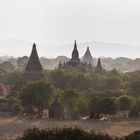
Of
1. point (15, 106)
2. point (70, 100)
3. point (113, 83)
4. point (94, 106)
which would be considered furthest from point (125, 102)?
point (113, 83)

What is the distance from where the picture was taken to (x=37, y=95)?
211 feet

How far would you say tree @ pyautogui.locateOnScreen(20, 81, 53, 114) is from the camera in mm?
63781

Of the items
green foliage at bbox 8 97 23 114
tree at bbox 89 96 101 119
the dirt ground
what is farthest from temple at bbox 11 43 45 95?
tree at bbox 89 96 101 119

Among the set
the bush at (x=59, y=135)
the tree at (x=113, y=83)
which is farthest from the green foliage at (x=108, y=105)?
the bush at (x=59, y=135)

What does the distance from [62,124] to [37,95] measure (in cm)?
980

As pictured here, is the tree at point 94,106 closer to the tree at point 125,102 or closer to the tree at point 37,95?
the tree at point 125,102

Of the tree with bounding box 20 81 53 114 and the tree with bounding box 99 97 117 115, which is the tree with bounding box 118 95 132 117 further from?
the tree with bounding box 20 81 53 114

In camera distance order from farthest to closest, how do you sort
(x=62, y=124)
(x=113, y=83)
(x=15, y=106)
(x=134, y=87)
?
(x=113, y=83) → (x=134, y=87) → (x=15, y=106) → (x=62, y=124)

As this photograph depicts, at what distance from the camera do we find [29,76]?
264ft

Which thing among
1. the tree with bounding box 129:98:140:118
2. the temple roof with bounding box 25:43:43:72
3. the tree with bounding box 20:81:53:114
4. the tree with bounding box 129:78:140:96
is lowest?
the tree with bounding box 129:98:140:118

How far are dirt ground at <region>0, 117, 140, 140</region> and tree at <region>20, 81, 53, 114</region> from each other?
9.52ft

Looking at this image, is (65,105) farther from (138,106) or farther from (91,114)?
(138,106)

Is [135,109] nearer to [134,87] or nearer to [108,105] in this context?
[108,105]

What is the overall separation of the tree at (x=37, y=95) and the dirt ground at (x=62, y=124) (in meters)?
2.90
